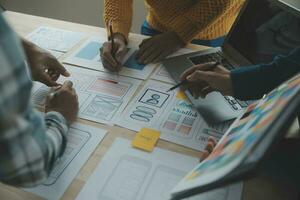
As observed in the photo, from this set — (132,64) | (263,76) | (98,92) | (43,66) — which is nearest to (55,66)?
(43,66)

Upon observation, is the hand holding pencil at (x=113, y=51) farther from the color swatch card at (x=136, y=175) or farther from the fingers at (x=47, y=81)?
the color swatch card at (x=136, y=175)

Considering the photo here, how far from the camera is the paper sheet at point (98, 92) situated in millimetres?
897

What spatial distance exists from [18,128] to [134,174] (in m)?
0.32

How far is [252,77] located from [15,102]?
0.60 m

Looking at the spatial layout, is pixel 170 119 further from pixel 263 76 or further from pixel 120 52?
pixel 120 52

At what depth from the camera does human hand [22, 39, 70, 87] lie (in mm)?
974

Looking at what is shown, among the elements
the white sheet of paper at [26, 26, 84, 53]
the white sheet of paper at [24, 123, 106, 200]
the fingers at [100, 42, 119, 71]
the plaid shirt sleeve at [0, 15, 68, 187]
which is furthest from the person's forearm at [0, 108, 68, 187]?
the white sheet of paper at [26, 26, 84, 53]

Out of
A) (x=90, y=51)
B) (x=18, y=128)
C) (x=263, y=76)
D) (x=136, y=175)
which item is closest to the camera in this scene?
(x=18, y=128)

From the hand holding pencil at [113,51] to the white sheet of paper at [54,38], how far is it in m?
0.14

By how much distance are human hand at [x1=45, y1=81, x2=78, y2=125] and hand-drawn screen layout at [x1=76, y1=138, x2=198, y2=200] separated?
0.14 m

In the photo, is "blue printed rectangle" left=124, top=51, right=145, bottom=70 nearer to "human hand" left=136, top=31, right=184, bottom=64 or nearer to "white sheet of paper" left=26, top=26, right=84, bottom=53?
"human hand" left=136, top=31, right=184, bottom=64

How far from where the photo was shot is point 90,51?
46.8 inches

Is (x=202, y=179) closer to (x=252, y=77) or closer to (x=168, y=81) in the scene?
(x=252, y=77)

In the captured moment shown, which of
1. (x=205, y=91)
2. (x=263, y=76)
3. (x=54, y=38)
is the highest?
(x=263, y=76)
